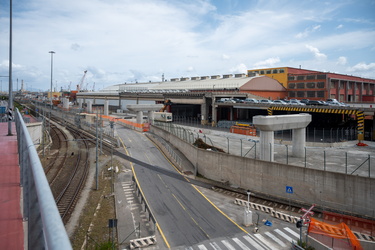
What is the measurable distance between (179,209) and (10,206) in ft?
63.6

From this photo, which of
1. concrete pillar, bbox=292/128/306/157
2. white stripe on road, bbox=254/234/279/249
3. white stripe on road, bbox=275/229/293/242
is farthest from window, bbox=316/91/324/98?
white stripe on road, bbox=254/234/279/249

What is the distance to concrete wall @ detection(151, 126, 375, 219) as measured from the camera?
21641 millimetres

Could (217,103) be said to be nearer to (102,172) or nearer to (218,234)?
(102,172)

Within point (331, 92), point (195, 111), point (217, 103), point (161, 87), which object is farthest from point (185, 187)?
point (161, 87)

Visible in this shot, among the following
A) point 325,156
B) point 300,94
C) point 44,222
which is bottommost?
point 325,156

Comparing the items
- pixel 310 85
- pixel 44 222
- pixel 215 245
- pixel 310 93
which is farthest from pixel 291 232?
pixel 310 85

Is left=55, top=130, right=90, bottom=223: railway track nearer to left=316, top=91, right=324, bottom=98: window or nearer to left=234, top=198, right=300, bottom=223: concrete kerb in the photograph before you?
left=234, top=198, right=300, bottom=223: concrete kerb

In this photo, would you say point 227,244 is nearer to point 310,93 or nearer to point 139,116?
point 139,116

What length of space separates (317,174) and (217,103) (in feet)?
134

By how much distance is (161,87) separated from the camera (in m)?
110

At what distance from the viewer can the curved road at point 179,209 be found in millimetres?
18750

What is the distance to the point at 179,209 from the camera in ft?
74.8

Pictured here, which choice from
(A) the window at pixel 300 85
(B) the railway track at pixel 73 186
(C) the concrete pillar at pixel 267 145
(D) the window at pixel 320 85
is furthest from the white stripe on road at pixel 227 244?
(A) the window at pixel 300 85

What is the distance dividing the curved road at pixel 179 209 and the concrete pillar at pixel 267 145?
7208 mm
